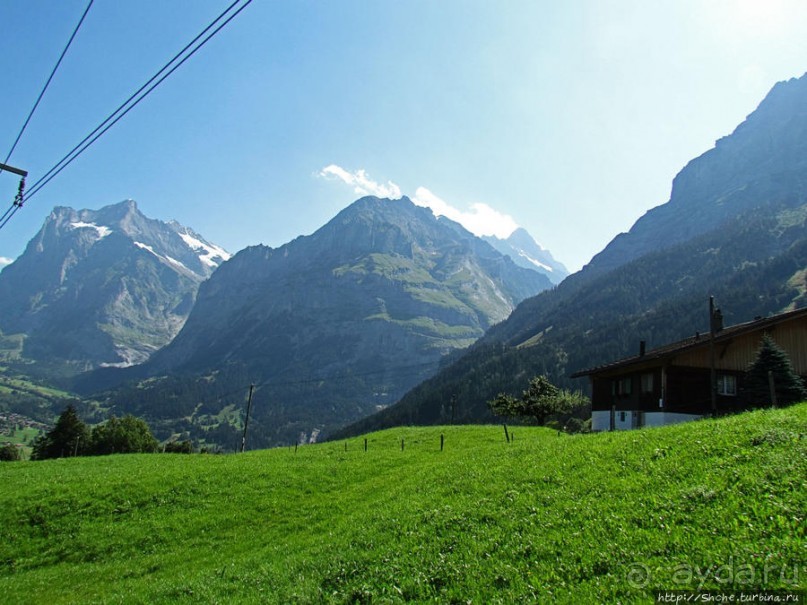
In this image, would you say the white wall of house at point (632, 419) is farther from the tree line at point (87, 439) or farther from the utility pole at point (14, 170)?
the tree line at point (87, 439)

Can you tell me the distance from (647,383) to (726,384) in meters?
7.11

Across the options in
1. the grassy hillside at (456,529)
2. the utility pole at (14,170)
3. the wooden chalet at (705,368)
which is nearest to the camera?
the grassy hillside at (456,529)

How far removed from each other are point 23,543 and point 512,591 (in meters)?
26.6

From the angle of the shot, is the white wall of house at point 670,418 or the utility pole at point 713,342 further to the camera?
the white wall of house at point 670,418

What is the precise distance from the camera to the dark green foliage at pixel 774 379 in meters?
37.9

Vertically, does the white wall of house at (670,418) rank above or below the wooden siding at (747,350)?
below

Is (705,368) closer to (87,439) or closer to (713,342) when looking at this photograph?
(713,342)

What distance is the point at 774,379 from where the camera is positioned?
38.7 meters

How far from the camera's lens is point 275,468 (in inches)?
1334

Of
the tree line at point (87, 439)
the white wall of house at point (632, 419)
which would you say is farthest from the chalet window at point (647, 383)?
the tree line at point (87, 439)

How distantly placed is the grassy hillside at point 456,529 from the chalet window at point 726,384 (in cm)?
3334

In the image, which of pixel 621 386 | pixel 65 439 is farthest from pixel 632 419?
pixel 65 439

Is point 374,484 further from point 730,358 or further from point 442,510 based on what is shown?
point 730,358

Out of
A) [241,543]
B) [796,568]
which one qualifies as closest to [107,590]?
[241,543]
